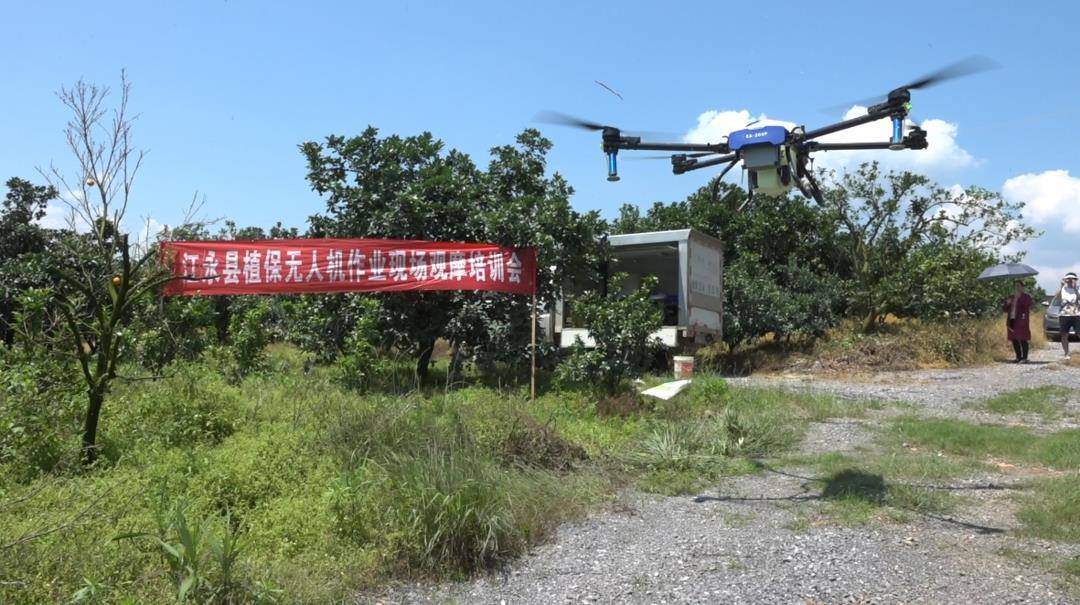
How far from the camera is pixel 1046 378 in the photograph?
11969 millimetres

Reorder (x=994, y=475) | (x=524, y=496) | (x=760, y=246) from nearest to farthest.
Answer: (x=524, y=496) → (x=994, y=475) → (x=760, y=246)

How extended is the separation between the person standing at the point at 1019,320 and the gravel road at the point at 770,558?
832 cm

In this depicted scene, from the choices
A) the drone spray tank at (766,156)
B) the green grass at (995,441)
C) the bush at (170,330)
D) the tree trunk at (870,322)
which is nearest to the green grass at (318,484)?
the green grass at (995,441)

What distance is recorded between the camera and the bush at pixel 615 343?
1055 cm

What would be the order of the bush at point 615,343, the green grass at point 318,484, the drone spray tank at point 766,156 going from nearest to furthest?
1. the green grass at point 318,484
2. the drone spray tank at point 766,156
3. the bush at point 615,343

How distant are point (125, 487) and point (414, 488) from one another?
2033 millimetres

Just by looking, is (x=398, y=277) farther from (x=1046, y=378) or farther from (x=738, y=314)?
(x=1046, y=378)

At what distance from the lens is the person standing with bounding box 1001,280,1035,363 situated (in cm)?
1359

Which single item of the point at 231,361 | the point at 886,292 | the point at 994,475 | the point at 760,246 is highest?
the point at 760,246

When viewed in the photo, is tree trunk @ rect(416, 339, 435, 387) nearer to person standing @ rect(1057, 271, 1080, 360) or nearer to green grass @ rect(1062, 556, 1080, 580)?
green grass @ rect(1062, 556, 1080, 580)

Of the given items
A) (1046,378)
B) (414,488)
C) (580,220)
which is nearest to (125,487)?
(414,488)

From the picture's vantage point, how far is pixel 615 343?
34.7ft

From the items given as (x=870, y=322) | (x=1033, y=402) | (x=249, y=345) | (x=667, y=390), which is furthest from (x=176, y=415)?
(x=870, y=322)

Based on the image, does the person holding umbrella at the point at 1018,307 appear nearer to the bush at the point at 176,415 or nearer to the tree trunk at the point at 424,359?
the tree trunk at the point at 424,359
